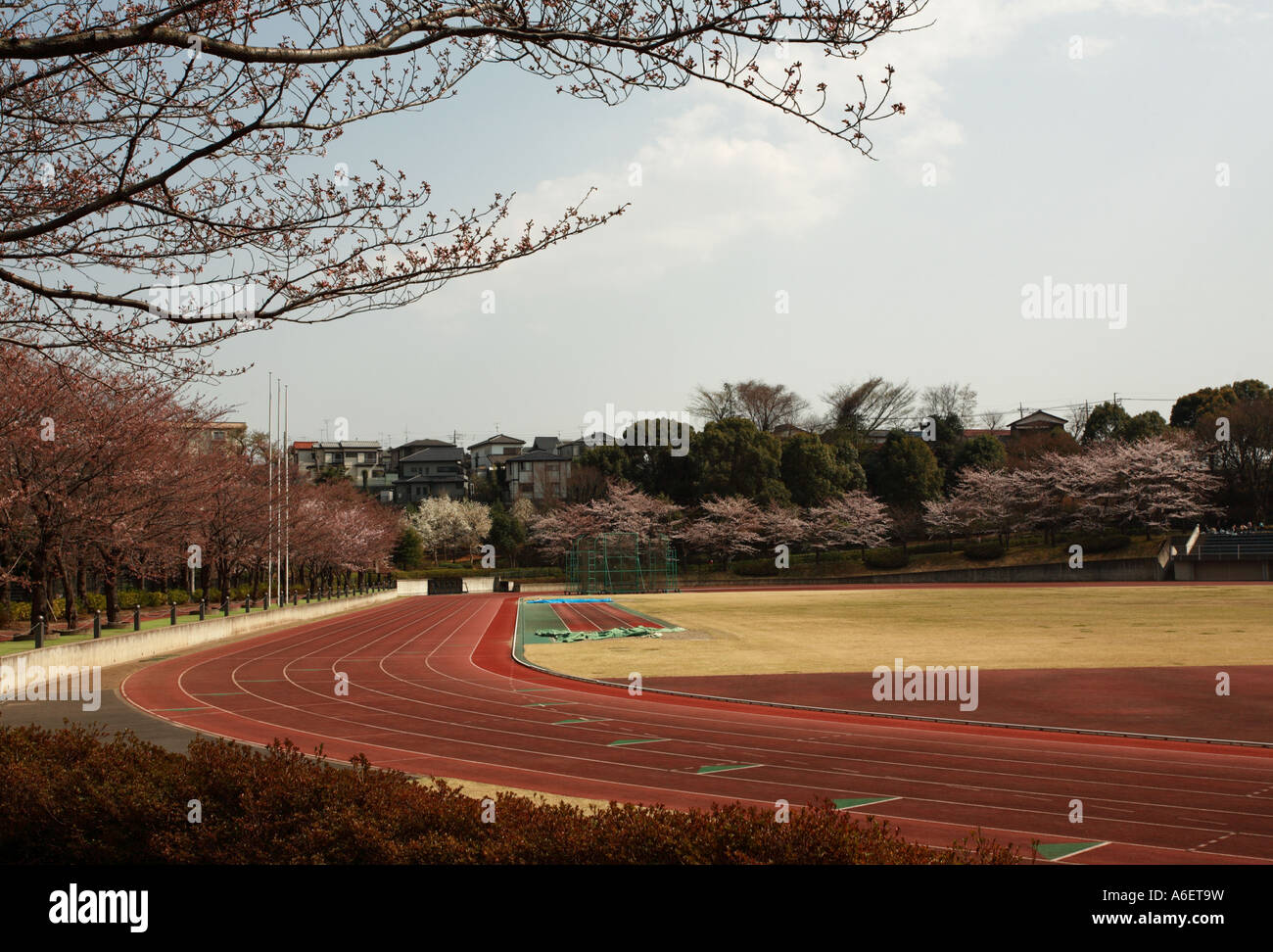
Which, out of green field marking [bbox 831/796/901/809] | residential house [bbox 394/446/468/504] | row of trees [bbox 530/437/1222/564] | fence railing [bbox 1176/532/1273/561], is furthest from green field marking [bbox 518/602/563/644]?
residential house [bbox 394/446/468/504]

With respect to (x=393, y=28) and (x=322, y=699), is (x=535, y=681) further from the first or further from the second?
(x=393, y=28)

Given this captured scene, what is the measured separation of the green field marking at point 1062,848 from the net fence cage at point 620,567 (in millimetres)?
51831

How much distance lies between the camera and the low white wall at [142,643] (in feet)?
58.8

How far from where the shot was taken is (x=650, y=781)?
32.0 feet

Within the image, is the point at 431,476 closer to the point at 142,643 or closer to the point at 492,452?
the point at 492,452

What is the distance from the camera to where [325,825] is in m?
5.57

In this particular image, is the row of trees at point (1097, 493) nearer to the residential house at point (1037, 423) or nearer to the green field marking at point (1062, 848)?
the residential house at point (1037, 423)

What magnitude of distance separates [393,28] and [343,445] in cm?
12177

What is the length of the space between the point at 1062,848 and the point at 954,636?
1966 cm

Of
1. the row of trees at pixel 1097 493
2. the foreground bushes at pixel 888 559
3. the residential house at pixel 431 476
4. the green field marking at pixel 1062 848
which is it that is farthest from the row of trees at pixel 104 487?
the residential house at pixel 431 476

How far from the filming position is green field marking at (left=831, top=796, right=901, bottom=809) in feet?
28.4

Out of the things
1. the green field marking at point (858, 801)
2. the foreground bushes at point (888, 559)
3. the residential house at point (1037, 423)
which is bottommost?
the foreground bushes at point (888, 559)

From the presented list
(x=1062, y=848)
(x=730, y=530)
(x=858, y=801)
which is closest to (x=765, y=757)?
(x=858, y=801)

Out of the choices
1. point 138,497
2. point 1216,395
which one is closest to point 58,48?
point 138,497
